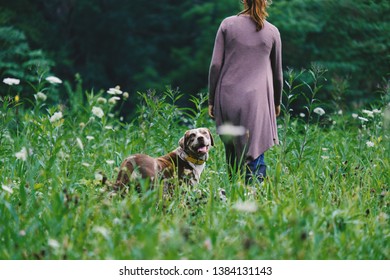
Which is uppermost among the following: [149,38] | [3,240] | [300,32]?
[3,240]

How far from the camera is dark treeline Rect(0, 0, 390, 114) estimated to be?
12.8m

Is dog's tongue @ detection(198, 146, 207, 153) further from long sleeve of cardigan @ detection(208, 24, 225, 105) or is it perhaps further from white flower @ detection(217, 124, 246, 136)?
long sleeve of cardigan @ detection(208, 24, 225, 105)

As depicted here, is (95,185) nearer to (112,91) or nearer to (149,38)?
(112,91)

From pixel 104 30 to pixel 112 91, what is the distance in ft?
50.7

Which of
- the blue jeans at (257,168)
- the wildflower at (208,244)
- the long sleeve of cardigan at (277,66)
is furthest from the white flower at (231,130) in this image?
the wildflower at (208,244)

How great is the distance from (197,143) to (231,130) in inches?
12.8

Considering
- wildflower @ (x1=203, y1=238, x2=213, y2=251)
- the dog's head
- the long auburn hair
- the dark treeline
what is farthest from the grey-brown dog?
the dark treeline

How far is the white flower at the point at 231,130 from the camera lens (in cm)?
498

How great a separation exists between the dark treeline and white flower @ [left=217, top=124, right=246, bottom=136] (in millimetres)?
7294

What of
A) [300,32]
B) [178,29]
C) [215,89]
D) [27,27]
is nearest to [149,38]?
[178,29]

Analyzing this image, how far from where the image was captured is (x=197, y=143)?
4.85 meters

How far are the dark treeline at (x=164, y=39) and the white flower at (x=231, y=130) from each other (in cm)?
729

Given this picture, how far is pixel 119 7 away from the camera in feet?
66.4

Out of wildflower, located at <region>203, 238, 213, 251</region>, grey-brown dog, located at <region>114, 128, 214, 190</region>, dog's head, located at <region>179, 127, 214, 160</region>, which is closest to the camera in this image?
wildflower, located at <region>203, 238, 213, 251</region>
